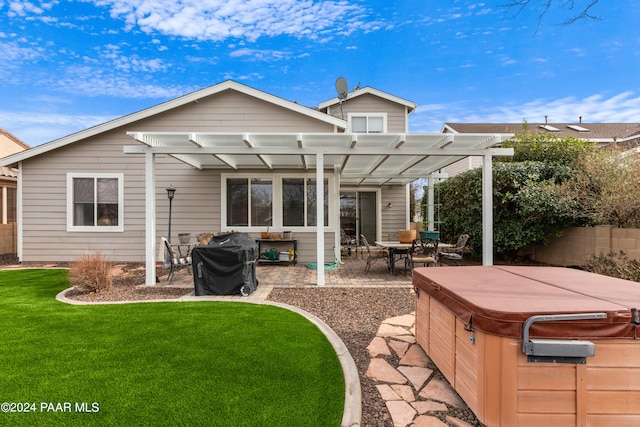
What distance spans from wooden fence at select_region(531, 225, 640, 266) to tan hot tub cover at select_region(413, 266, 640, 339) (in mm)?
4775

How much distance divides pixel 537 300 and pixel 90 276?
707 centimetres

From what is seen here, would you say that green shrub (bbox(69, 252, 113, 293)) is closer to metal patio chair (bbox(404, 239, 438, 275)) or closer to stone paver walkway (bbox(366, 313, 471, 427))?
stone paver walkway (bbox(366, 313, 471, 427))

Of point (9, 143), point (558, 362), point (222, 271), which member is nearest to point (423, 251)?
point (222, 271)

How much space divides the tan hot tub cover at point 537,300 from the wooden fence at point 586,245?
4775 millimetres

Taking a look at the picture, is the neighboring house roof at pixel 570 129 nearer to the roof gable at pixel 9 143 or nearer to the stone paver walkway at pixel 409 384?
the stone paver walkway at pixel 409 384

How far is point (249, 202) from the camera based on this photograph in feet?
32.2

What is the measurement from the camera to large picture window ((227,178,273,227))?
982 cm

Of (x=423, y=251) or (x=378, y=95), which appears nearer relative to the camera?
(x=423, y=251)

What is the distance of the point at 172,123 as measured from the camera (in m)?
9.81

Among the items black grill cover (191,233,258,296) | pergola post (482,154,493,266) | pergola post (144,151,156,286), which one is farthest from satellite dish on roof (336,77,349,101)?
black grill cover (191,233,258,296)

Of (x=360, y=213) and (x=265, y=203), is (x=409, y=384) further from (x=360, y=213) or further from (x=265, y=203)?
(x=360, y=213)

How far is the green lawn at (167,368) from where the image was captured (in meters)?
2.37

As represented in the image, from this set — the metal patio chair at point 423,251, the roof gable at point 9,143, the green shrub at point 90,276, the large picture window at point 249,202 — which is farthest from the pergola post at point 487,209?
the roof gable at point 9,143

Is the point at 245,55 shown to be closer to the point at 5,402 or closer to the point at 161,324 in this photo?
the point at 161,324
